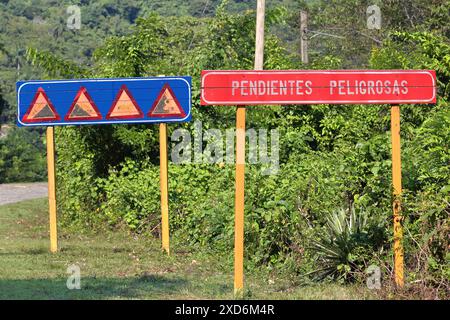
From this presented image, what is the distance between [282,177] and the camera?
55.9ft

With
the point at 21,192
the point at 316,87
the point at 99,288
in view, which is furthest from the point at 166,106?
the point at 21,192

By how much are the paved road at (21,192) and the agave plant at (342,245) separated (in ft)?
54.4

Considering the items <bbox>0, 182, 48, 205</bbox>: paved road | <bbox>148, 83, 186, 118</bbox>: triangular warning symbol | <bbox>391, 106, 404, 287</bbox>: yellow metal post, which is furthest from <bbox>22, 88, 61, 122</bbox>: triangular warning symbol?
<bbox>0, 182, 48, 205</bbox>: paved road

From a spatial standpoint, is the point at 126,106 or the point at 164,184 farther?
the point at 164,184

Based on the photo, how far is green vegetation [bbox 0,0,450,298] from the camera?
12.9 metres

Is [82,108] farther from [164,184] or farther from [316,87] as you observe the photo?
[316,87]

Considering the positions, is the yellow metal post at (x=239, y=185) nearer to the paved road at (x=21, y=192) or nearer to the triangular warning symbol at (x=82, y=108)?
the triangular warning symbol at (x=82, y=108)

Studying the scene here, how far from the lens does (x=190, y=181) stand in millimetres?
20344

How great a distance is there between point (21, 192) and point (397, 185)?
2353 cm

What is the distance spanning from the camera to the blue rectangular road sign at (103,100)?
1633cm

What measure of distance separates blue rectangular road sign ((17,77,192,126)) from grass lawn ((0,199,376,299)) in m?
2.38

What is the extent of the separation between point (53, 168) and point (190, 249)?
2.97 metres
